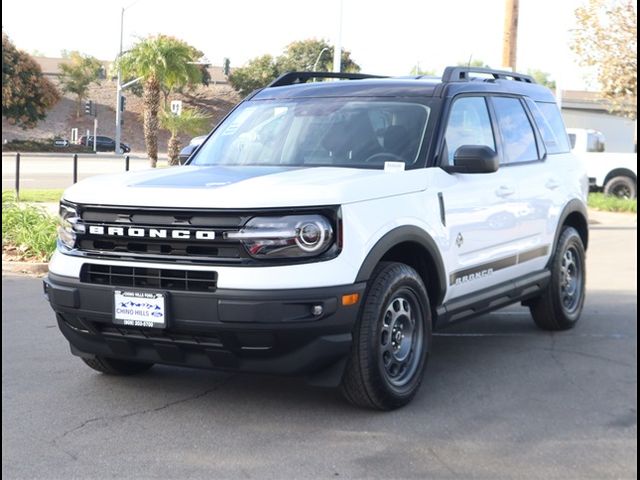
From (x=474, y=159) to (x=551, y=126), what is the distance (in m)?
2.38

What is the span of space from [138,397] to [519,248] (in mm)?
2963

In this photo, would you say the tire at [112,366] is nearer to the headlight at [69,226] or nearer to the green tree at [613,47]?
the headlight at [69,226]

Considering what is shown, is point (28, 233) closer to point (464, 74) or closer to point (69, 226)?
point (69, 226)

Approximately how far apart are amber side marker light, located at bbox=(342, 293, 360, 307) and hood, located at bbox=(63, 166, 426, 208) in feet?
1.60

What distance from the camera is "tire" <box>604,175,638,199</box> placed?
2294cm

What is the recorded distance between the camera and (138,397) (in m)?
5.52

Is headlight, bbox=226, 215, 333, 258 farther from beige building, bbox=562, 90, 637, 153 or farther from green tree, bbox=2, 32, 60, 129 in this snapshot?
green tree, bbox=2, 32, 60, 129

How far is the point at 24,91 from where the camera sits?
4641 centimetres

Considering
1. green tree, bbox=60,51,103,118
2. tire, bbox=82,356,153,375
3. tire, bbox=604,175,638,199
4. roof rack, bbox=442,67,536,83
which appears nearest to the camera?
tire, bbox=82,356,153,375

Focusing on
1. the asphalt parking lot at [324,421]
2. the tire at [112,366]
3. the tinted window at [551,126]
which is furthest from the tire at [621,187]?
the tire at [112,366]

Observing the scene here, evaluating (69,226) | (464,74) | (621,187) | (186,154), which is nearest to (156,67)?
(621,187)

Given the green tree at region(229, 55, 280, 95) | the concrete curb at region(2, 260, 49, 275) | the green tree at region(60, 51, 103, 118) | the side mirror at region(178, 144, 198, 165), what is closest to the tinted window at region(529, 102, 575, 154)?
the side mirror at region(178, 144, 198, 165)

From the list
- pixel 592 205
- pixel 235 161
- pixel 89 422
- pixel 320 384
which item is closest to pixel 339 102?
pixel 235 161

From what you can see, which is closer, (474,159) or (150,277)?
(150,277)
